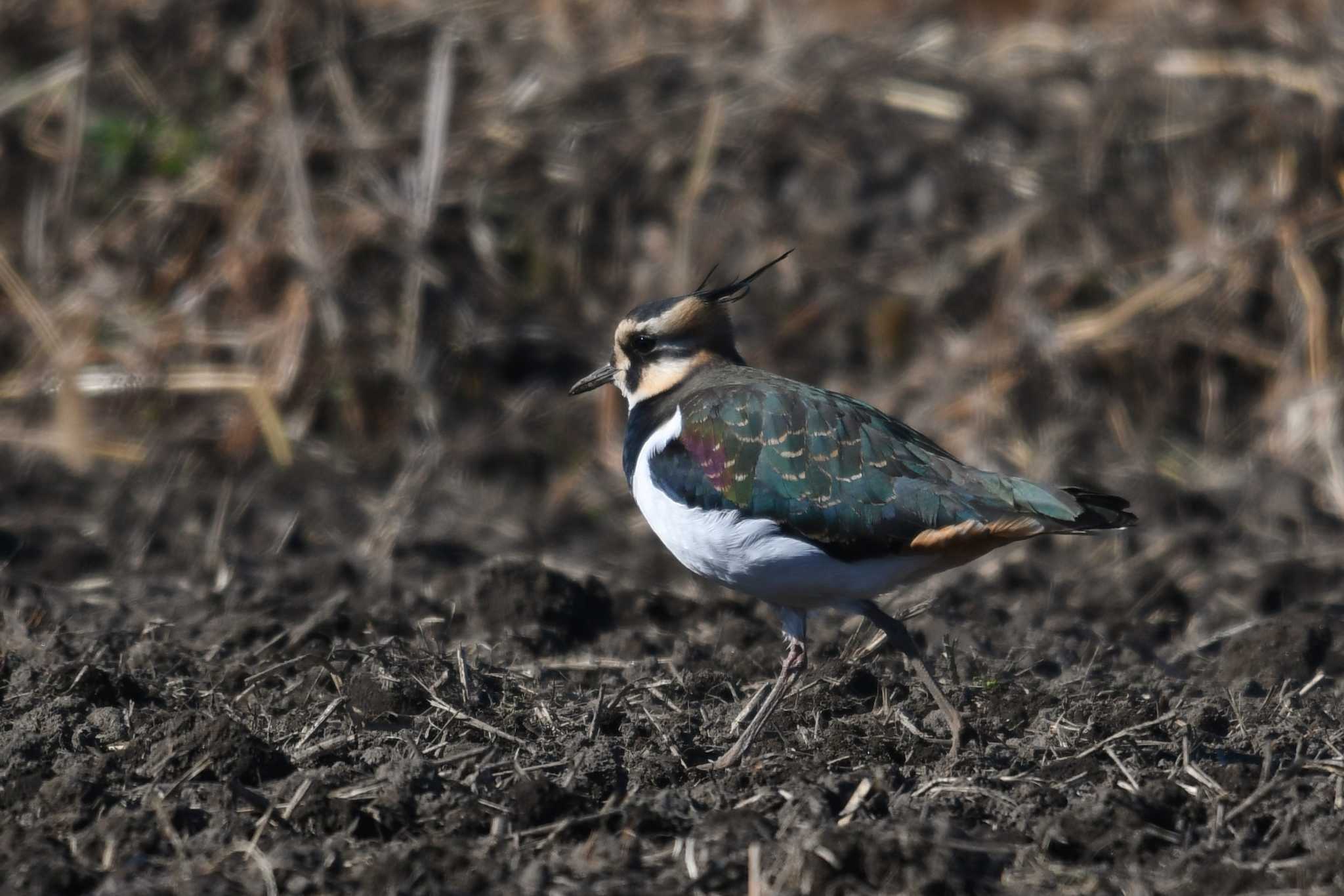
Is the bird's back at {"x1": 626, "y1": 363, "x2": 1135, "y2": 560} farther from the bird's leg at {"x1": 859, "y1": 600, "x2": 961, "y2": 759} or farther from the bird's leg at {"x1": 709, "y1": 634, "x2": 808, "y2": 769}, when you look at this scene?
the bird's leg at {"x1": 709, "y1": 634, "x2": 808, "y2": 769}

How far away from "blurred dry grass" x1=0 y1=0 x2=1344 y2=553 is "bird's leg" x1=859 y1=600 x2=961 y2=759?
4.15 meters

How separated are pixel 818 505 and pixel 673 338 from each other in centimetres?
112

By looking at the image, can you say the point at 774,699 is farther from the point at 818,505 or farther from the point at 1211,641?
the point at 1211,641

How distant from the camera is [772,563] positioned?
542cm

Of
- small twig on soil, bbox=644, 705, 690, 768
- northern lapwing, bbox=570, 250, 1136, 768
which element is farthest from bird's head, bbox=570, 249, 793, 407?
small twig on soil, bbox=644, 705, 690, 768

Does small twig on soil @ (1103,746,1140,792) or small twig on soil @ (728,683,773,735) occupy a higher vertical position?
small twig on soil @ (1103,746,1140,792)

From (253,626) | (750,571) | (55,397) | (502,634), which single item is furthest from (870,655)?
(55,397)

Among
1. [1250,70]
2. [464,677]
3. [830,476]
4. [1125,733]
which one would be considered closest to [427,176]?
[1250,70]

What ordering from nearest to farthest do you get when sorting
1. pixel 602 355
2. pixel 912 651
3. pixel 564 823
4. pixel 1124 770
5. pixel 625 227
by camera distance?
pixel 564 823
pixel 1124 770
pixel 912 651
pixel 602 355
pixel 625 227

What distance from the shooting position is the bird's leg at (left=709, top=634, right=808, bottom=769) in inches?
202

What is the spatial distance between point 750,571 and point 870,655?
0.95 metres

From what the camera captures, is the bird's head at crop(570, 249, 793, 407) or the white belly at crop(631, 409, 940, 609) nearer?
the white belly at crop(631, 409, 940, 609)

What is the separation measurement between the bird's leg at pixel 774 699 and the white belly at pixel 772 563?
6.3 inches

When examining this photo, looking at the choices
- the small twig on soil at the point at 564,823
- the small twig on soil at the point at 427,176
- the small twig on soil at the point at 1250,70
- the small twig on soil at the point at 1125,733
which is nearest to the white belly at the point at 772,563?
the small twig on soil at the point at 1125,733
